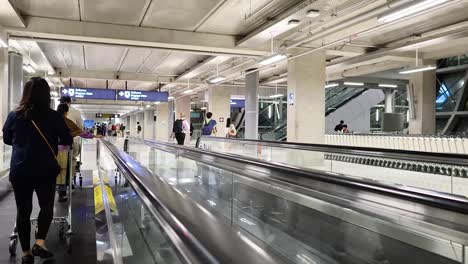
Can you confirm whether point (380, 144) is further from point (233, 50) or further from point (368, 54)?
point (233, 50)

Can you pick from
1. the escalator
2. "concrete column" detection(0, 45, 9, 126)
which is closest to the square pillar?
"concrete column" detection(0, 45, 9, 126)

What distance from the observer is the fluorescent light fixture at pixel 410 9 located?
6310mm

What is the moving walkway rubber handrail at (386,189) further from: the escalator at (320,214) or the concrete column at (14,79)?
the concrete column at (14,79)

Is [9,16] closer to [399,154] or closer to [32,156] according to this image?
[32,156]

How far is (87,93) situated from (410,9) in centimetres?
1659

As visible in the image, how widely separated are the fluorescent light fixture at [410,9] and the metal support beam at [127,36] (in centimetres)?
548

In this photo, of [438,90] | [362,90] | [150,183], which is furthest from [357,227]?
[362,90]

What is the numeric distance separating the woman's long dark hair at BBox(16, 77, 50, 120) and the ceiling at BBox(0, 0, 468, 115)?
5915 millimetres

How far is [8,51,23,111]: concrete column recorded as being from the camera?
10438mm

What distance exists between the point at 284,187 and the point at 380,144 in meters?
9.81

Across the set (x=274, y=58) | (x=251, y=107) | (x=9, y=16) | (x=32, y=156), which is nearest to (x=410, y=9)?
(x=274, y=58)

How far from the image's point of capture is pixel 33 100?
3361 mm

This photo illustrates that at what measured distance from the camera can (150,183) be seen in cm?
208

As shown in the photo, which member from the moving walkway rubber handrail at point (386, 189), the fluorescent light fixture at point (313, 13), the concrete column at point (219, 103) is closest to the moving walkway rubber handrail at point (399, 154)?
the moving walkway rubber handrail at point (386, 189)
